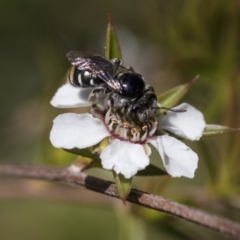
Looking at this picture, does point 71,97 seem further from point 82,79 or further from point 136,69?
point 136,69

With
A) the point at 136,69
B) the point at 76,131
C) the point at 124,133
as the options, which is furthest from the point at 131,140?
the point at 136,69

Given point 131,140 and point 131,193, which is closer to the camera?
point 131,193

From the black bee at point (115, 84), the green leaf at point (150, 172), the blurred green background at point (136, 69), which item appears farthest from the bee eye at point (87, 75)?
the blurred green background at point (136, 69)

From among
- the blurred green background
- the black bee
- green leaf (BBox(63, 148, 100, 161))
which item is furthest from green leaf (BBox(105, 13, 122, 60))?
the blurred green background

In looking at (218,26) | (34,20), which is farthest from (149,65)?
(34,20)

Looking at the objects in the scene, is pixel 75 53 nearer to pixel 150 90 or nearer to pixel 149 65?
pixel 150 90

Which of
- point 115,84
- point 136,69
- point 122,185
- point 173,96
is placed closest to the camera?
point 122,185

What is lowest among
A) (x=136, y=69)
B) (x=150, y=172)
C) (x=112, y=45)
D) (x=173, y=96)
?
(x=136, y=69)
